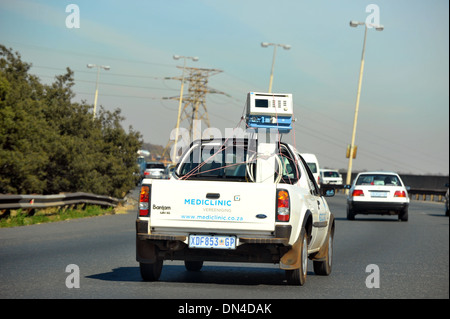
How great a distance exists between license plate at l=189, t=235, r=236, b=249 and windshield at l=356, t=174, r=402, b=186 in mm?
19536

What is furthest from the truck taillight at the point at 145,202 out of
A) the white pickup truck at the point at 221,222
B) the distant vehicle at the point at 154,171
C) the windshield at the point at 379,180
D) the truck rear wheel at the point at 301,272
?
the distant vehicle at the point at 154,171

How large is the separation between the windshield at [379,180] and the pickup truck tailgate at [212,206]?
63.8 feet

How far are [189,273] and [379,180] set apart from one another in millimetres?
18390

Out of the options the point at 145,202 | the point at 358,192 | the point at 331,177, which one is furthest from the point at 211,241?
the point at 331,177

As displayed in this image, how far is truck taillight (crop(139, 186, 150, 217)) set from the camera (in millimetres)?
9734

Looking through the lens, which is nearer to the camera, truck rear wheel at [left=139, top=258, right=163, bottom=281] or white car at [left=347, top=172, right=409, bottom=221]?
truck rear wheel at [left=139, top=258, right=163, bottom=281]

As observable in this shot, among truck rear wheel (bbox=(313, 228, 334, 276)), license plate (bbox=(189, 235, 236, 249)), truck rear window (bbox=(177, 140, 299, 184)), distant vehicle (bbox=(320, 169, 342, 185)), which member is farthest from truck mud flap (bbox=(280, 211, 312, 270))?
distant vehicle (bbox=(320, 169, 342, 185))

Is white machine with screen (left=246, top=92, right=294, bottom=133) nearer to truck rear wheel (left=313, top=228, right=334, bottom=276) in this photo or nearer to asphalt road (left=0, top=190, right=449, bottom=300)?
truck rear wheel (left=313, top=228, right=334, bottom=276)

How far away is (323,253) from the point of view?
1200 centimetres

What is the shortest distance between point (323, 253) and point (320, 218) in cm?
68

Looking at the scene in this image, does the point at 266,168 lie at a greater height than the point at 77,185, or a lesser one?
greater
